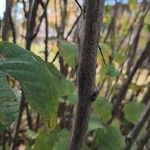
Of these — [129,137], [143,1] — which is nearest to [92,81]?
[129,137]

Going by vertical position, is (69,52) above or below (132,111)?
above

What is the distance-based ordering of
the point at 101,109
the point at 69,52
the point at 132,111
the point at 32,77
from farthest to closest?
the point at 132,111, the point at 101,109, the point at 69,52, the point at 32,77

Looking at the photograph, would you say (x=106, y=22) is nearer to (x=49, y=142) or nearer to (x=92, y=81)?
(x=49, y=142)

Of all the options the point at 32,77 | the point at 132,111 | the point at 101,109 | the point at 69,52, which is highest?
the point at 32,77

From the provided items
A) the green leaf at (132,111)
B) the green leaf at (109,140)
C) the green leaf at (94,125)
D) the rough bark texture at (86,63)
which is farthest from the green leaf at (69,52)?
the green leaf at (132,111)

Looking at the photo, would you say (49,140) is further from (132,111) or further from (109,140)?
(132,111)

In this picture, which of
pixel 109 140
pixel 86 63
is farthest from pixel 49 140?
pixel 86 63

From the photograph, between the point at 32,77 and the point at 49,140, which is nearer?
the point at 32,77
